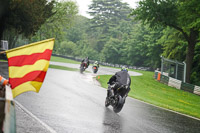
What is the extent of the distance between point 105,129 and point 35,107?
9.35ft

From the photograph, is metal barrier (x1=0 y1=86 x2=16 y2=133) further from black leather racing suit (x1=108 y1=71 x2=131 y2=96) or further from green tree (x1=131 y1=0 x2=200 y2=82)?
green tree (x1=131 y1=0 x2=200 y2=82)

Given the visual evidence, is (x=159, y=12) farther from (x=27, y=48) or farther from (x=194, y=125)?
(x=27, y=48)

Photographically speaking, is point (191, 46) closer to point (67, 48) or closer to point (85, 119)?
point (85, 119)

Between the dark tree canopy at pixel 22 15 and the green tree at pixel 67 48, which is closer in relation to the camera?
the dark tree canopy at pixel 22 15

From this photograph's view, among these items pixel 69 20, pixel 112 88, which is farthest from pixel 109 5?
pixel 112 88

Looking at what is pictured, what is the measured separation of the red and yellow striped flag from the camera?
15.2ft

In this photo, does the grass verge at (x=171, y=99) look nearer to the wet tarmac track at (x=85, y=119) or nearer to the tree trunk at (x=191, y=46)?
the wet tarmac track at (x=85, y=119)

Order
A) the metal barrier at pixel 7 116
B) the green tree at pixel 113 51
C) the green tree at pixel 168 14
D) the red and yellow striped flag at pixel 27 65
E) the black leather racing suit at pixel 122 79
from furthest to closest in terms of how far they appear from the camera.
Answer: the green tree at pixel 113 51
the green tree at pixel 168 14
the black leather racing suit at pixel 122 79
the red and yellow striped flag at pixel 27 65
the metal barrier at pixel 7 116

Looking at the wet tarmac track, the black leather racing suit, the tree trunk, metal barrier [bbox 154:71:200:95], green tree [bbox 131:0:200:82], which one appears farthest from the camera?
the tree trunk

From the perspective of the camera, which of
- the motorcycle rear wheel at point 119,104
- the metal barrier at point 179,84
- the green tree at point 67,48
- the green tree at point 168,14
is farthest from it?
the green tree at point 67,48

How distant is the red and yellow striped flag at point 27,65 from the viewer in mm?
4645

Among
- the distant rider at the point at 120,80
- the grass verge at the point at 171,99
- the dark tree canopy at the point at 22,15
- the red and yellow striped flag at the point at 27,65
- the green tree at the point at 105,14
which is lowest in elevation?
the grass verge at the point at 171,99

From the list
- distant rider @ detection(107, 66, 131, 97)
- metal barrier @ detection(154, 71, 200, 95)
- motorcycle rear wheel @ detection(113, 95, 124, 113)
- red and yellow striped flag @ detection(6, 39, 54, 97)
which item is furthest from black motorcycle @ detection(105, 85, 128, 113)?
metal barrier @ detection(154, 71, 200, 95)

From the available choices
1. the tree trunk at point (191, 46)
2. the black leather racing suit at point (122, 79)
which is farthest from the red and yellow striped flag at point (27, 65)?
the tree trunk at point (191, 46)
